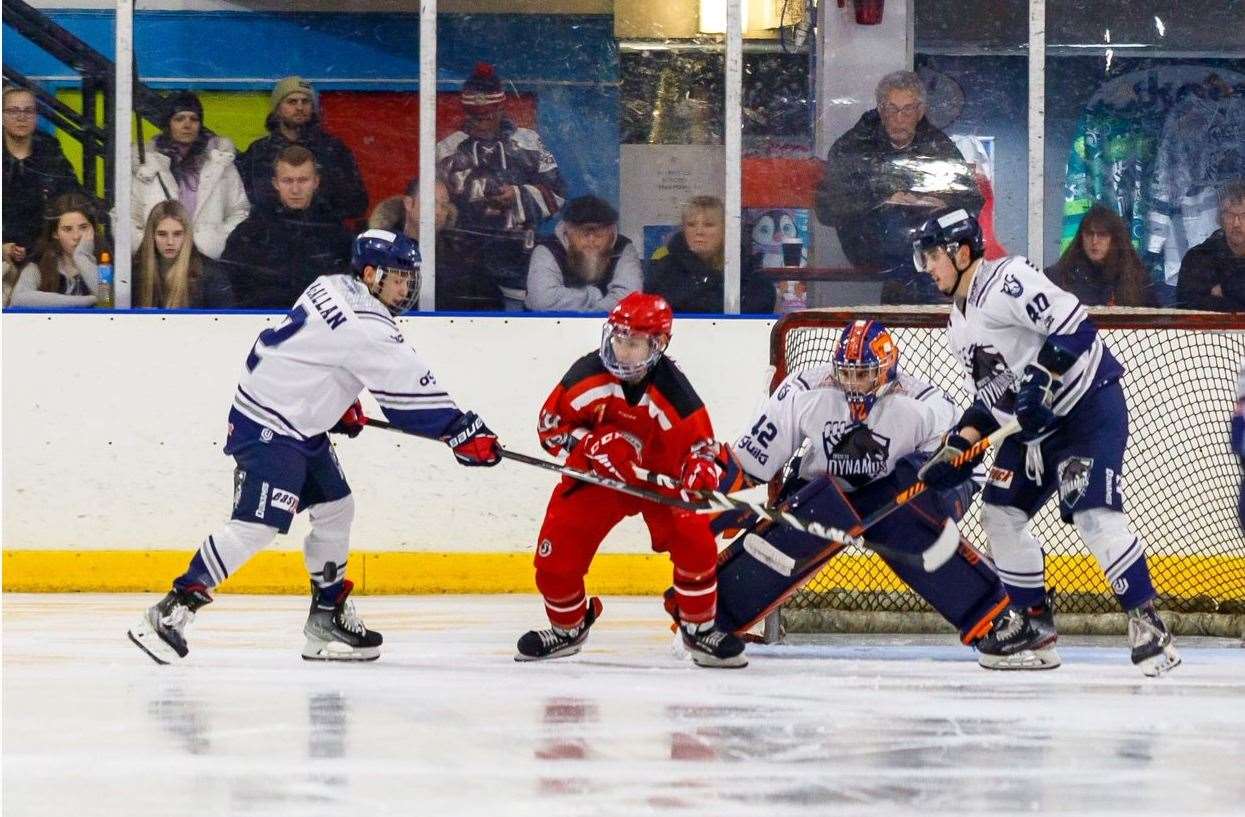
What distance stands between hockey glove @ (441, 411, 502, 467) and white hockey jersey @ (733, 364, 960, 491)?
0.60 metres

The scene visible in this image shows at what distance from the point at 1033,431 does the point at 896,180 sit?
1.93 m

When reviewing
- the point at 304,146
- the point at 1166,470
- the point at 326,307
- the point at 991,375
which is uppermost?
the point at 304,146

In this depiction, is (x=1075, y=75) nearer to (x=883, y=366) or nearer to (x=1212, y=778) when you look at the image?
(x=883, y=366)

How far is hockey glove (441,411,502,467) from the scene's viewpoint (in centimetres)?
406

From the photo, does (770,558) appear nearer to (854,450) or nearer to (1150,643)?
(854,450)

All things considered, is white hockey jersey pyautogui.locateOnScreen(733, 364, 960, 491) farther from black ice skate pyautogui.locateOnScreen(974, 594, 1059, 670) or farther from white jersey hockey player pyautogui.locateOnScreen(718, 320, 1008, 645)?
black ice skate pyautogui.locateOnScreen(974, 594, 1059, 670)

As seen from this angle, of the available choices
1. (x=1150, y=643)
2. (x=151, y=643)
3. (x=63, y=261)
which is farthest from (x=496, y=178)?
(x=1150, y=643)

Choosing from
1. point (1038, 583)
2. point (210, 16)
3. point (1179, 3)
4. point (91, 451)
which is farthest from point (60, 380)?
point (1179, 3)

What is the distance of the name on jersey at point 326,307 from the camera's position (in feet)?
13.3

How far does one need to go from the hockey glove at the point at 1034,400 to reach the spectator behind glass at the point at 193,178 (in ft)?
9.33

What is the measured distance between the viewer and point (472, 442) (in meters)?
4.06

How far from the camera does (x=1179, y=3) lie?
582 centimetres

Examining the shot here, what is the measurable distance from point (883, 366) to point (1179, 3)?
93.5 inches

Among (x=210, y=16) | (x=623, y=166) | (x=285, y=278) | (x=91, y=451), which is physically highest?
(x=210, y=16)
